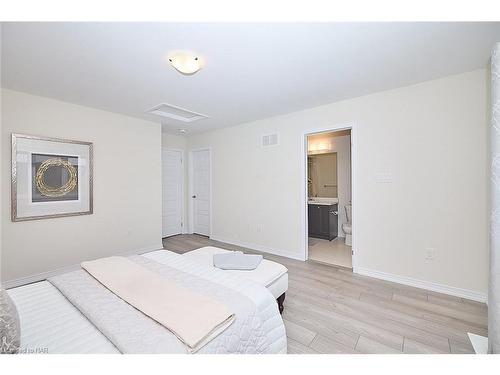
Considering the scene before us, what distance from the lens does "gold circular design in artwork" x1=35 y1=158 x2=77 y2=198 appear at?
286 centimetres

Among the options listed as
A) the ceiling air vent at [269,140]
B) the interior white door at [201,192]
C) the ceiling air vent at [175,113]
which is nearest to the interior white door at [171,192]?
the interior white door at [201,192]

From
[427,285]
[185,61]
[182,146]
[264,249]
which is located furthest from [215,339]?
[182,146]

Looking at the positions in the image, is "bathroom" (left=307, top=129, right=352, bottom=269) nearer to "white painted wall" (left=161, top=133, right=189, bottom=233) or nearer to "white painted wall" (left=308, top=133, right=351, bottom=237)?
"white painted wall" (left=308, top=133, right=351, bottom=237)

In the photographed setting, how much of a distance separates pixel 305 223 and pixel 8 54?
13.0 feet

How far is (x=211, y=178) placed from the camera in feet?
16.0

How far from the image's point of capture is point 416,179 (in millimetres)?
2590

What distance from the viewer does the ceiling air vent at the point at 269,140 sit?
3.84 m

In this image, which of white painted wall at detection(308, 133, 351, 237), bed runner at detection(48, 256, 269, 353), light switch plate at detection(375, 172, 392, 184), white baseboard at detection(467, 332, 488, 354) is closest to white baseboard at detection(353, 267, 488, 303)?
white baseboard at detection(467, 332, 488, 354)

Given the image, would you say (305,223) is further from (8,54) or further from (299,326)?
(8,54)

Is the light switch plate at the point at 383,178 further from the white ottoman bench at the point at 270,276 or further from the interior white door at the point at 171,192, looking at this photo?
the interior white door at the point at 171,192

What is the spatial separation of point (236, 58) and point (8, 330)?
7.68 ft

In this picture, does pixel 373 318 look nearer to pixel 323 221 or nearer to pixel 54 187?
pixel 323 221

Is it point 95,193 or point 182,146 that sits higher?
point 182,146

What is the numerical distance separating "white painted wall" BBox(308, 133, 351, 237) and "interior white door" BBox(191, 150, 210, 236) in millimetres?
2868
